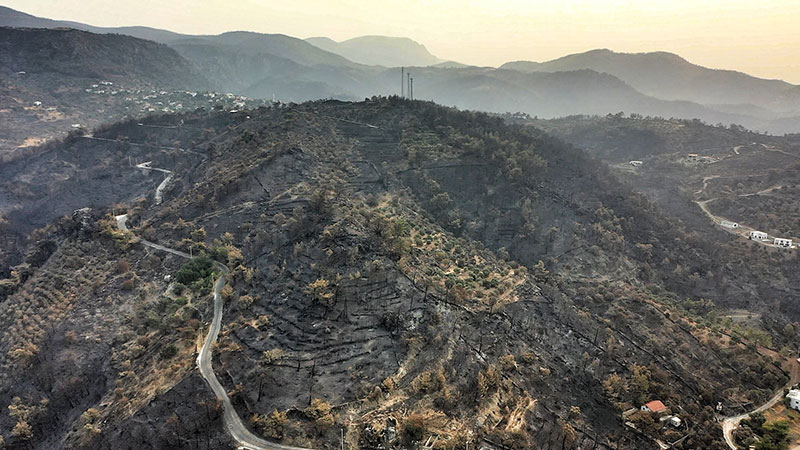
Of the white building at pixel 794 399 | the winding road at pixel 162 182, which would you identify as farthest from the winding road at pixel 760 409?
the winding road at pixel 162 182

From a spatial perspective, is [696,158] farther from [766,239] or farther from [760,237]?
[760,237]

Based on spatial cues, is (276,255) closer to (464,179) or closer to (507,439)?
(507,439)

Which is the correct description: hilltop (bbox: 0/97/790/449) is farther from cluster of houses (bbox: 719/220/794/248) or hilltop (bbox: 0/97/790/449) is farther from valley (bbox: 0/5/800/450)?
cluster of houses (bbox: 719/220/794/248)

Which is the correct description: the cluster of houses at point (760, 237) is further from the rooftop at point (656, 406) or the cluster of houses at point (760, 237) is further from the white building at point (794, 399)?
the rooftop at point (656, 406)

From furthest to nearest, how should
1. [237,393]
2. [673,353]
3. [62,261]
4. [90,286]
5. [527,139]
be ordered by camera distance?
[527,139]
[62,261]
[90,286]
[673,353]
[237,393]

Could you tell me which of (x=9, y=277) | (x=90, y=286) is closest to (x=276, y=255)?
(x=90, y=286)

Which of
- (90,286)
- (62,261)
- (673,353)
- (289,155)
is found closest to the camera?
(673,353)

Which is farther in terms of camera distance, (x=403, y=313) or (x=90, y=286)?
(x=90, y=286)
